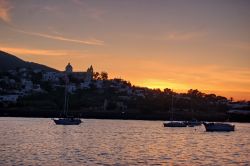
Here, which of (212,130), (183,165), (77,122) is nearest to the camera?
(183,165)

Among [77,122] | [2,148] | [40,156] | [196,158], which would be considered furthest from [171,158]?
[77,122]

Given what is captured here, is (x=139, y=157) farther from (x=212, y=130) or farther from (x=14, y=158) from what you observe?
(x=212, y=130)

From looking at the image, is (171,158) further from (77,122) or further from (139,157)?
(77,122)

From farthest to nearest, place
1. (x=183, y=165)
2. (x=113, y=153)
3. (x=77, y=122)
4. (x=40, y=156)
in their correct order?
(x=77, y=122)
(x=113, y=153)
(x=40, y=156)
(x=183, y=165)

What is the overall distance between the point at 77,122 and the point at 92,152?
253ft

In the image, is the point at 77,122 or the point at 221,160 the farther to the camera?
the point at 77,122

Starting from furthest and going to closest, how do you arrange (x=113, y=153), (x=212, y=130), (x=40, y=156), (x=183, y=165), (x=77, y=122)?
(x=77, y=122) → (x=212, y=130) → (x=113, y=153) → (x=40, y=156) → (x=183, y=165)

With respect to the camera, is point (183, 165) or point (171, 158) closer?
point (183, 165)

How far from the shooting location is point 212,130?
127 meters

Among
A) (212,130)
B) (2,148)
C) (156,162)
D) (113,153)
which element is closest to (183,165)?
(156,162)

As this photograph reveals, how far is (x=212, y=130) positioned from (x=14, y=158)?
84241 millimetres

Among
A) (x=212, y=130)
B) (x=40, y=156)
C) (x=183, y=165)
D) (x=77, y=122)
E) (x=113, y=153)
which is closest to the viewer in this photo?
(x=183, y=165)

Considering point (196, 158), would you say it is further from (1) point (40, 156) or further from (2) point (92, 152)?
(1) point (40, 156)

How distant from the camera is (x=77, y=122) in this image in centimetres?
13612
